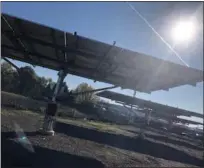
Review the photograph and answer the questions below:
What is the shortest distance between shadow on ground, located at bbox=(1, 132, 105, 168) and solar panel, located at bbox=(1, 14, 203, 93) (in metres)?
3.32

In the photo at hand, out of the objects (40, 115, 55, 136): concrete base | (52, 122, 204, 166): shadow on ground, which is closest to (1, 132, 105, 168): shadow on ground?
(40, 115, 55, 136): concrete base

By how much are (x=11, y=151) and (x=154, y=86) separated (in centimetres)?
689

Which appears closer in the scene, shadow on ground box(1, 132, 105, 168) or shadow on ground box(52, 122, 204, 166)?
shadow on ground box(1, 132, 105, 168)

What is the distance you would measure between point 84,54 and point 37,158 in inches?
140

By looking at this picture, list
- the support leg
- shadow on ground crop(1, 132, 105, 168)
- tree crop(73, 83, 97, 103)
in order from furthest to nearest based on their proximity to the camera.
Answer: tree crop(73, 83, 97, 103), the support leg, shadow on ground crop(1, 132, 105, 168)

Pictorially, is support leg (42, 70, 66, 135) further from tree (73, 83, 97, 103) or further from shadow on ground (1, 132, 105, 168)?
tree (73, 83, 97, 103)

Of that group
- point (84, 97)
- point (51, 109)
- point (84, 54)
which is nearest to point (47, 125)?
point (51, 109)

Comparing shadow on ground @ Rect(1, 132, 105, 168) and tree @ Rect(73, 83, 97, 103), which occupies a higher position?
tree @ Rect(73, 83, 97, 103)

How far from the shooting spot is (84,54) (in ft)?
25.9

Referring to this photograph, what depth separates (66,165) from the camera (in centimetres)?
687

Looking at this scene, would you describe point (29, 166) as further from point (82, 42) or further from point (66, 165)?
point (82, 42)

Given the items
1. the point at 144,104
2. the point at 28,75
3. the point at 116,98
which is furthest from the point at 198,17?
the point at 28,75

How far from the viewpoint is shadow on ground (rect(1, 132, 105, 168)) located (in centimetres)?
611

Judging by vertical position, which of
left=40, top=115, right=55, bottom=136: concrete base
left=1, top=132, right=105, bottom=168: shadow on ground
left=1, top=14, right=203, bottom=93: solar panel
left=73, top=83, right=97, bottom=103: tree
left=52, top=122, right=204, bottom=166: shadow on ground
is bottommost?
left=1, top=132, right=105, bottom=168: shadow on ground
